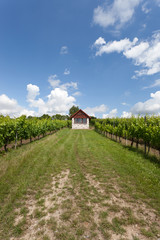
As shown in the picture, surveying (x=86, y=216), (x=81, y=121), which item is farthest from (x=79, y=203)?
(x=81, y=121)

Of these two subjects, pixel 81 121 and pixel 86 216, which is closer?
pixel 86 216

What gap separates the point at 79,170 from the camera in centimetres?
562

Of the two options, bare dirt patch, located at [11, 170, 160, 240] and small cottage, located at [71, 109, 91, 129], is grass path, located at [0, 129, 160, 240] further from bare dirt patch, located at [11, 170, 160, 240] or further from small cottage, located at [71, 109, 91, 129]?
small cottage, located at [71, 109, 91, 129]

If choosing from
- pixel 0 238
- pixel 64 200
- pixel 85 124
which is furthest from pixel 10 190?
pixel 85 124

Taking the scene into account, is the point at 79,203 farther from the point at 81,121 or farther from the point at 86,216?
the point at 81,121

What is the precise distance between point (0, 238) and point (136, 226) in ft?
10.3

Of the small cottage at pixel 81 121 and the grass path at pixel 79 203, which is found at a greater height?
the small cottage at pixel 81 121

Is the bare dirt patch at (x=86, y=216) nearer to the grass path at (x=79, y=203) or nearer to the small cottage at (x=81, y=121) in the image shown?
the grass path at (x=79, y=203)

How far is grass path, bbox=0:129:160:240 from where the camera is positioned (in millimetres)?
2447

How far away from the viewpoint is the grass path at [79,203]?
2.45 metres

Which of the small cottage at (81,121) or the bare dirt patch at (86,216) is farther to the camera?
the small cottage at (81,121)

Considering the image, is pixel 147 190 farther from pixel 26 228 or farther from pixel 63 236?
pixel 26 228

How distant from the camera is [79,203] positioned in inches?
130

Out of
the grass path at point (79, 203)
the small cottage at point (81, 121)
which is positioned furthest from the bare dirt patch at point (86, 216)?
the small cottage at point (81, 121)
